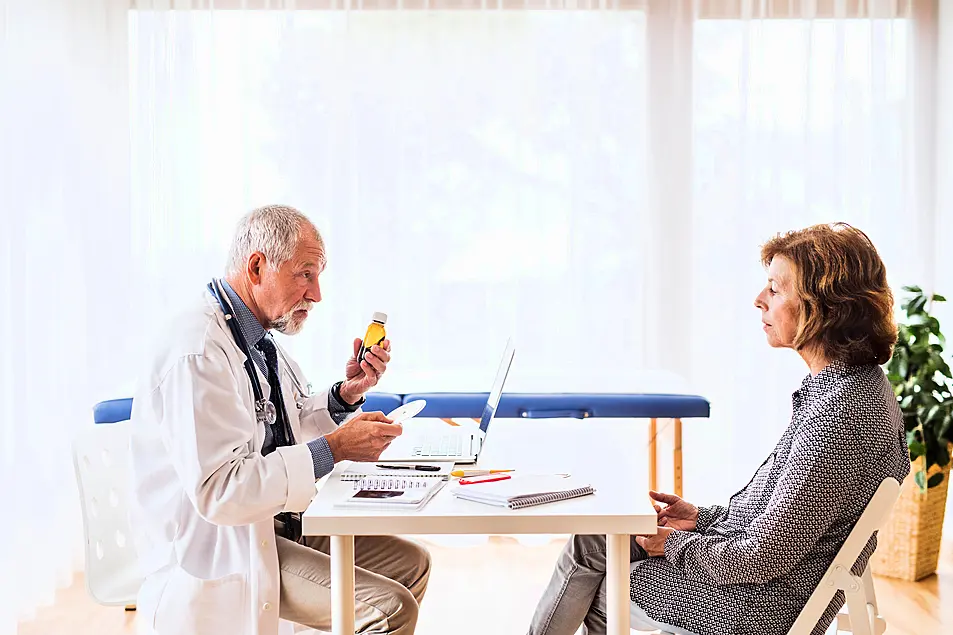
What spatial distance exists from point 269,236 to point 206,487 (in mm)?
554

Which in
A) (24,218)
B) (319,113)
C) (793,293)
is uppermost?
(319,113)

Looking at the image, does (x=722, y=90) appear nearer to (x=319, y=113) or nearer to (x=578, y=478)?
(x=319, y=113)

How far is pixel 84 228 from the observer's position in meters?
3.54

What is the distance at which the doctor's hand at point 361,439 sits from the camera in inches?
72.2

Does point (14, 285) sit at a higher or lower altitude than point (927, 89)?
lower

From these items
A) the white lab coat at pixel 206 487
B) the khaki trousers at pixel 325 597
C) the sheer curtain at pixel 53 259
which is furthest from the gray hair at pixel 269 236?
the sheer curtain at pixel 53 259

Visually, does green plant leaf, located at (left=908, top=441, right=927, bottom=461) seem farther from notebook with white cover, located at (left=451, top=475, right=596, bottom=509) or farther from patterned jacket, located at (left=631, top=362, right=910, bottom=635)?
notebook with white cover, located at (left=451, top=475, right=596, bottom=509)

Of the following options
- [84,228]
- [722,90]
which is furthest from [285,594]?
[722,90]

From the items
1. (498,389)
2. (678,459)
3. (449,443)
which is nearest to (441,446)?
(449,443)

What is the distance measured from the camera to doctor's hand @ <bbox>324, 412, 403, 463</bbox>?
1.83 m

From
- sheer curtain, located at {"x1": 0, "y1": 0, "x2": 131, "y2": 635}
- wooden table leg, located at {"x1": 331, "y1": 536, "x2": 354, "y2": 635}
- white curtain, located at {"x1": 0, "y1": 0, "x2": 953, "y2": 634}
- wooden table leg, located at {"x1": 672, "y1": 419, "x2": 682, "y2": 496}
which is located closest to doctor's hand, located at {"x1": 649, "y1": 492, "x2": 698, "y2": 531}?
wooden table leg, located at {"x1": 331, "y1": 536, "x2": 354, "y2": 635}

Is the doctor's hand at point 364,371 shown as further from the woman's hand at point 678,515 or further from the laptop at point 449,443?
the woman's hand at point 678,515

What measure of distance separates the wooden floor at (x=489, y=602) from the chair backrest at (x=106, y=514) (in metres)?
0.89

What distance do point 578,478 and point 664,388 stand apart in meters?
1.41
